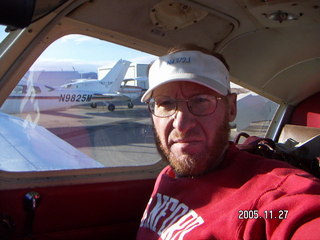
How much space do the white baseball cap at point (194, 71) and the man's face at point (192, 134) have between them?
42 mm

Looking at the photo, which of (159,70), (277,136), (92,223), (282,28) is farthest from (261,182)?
(277,136)

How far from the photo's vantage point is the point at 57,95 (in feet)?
6.90

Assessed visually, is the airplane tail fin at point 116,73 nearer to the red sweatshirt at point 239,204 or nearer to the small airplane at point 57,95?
the small airplane at point 57,95

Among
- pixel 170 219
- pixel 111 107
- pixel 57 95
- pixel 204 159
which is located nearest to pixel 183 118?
pixel 204 159

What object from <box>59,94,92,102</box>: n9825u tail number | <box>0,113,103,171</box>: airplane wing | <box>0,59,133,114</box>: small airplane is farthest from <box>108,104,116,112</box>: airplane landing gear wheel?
<box>0,113,103,171</box>: airplane wing

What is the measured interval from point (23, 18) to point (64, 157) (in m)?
1.31

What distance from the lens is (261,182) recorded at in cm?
112

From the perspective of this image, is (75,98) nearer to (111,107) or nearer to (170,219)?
(111,107)

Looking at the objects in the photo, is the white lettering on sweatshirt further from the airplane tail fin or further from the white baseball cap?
the airplane tail fin

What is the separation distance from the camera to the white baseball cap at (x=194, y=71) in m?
1.39

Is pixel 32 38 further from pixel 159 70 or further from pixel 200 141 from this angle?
pixel 200 141

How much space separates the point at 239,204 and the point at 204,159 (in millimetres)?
293

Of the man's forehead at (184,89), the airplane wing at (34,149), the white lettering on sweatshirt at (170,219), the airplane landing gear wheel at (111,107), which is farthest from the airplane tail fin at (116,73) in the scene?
the white lettering on sweatshirt at (170,219)

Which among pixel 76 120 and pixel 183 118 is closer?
pixel 183 118
